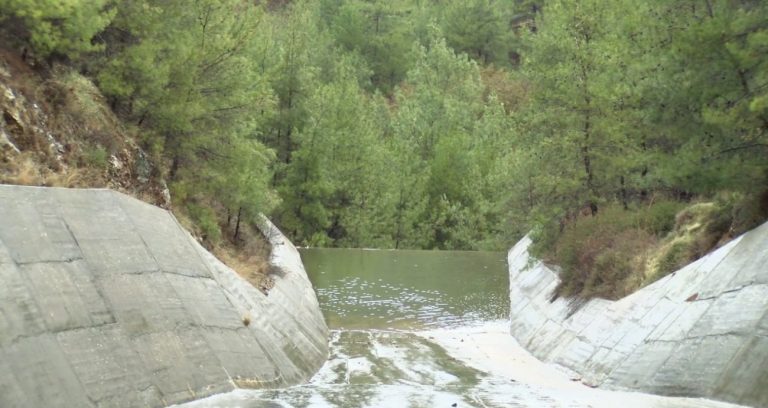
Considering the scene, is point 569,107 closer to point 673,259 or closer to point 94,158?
point 673,259

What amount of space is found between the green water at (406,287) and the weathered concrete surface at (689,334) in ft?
26.0

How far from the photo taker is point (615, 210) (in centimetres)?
2484

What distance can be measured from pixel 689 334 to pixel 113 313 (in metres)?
10.2

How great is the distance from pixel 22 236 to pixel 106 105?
32.5ft

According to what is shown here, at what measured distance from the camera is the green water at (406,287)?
27875 mm

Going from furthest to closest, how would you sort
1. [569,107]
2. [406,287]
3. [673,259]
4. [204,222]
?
[406,287] < [569,107] < [204,222] < [673,259]

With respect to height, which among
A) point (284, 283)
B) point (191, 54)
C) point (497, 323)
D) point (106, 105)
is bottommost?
point (497, 323)

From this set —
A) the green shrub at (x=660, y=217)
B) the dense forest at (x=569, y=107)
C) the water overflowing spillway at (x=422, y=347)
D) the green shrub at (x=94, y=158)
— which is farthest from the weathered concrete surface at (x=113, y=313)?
the green shrub at (x=660, y=217)

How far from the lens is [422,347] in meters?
22.4

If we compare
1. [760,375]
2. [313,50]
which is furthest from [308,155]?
[760,375]

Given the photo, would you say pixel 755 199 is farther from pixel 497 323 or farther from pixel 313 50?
pixel 313 50

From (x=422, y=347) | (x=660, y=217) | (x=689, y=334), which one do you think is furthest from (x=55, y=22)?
→ (x=660, y=217)

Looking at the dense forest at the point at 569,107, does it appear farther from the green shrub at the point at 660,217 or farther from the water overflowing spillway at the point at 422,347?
the water overflowing spillway at the point at 422,347

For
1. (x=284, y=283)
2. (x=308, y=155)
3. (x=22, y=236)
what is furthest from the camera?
(x=308, y=155)
